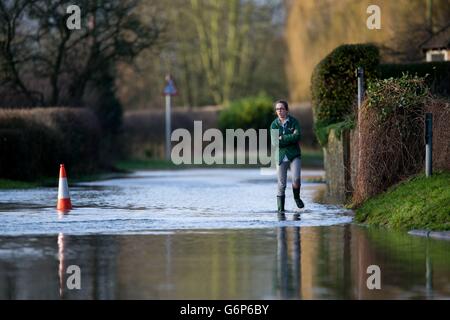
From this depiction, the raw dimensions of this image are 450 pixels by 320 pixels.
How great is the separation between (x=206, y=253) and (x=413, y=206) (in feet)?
15.2

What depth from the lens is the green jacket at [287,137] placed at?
20.9m

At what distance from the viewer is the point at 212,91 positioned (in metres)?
78.7

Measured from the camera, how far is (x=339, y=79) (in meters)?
26.8

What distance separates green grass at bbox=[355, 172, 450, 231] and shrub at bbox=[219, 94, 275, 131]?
1564 inches

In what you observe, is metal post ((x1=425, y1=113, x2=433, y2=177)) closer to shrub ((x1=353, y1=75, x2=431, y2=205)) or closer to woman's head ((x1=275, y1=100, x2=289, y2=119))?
shrub ((x1=353, y1=75, x2=431, y2=205))

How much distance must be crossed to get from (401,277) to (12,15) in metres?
29.1

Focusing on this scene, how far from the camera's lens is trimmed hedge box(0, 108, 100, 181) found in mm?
32125

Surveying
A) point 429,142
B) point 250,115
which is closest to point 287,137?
point 429,142

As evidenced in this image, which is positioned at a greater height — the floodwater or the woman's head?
the woman's head

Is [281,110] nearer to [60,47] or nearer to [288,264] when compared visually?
[288,264]

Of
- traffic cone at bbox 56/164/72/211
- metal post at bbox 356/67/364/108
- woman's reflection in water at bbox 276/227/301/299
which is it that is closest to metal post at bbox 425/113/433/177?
metal post at bbox 356/67/364/108

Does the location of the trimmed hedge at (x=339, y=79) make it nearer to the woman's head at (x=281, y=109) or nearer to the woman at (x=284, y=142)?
the woman at (x=284, y=142)

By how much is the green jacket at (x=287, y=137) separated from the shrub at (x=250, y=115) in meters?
38.6
